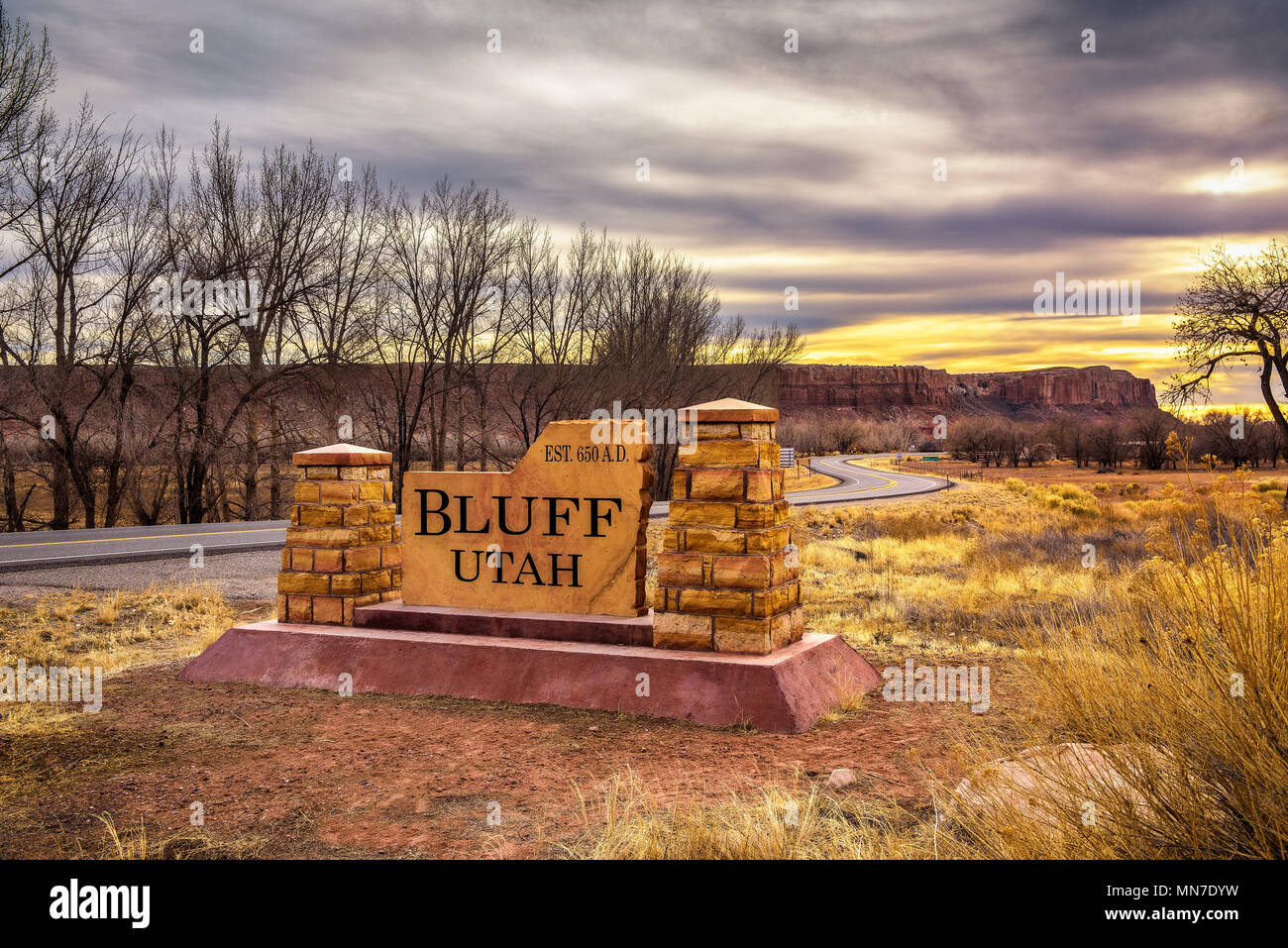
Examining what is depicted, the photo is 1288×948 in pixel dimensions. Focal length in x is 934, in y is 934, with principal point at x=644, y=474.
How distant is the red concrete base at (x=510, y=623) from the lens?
23.1 feet

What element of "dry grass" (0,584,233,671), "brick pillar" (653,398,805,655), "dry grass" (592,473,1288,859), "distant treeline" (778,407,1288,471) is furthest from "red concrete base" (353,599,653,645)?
"distant treeline" (778,407,1288,471)

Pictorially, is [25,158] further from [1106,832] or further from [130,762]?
[1106,832]

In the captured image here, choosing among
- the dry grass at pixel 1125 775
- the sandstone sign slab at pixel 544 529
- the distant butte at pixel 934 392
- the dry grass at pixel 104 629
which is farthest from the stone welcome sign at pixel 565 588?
the distant butte at pixel 934 392

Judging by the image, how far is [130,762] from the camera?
5.56m

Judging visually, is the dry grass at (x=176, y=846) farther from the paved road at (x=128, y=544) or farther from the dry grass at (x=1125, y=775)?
the paved road at (x=128, y=544)

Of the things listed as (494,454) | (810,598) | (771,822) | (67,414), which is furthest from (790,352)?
(771,822)

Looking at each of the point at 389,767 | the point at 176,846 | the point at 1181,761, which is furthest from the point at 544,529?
the point at 1181,761

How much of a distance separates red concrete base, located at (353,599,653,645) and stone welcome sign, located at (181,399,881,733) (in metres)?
0.01

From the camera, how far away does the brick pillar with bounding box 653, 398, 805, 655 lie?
6.54 meters

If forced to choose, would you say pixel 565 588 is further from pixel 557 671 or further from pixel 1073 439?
pixel 1073 439

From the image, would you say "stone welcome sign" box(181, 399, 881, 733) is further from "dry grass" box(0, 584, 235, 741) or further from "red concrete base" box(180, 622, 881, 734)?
"dry grass" box(0, 584, 235, 741)

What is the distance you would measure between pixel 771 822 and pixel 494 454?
35116 mm

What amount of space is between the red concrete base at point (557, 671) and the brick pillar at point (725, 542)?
0.19 meters

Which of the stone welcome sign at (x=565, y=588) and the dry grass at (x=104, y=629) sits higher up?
the stone welcome sign at (x=565, y=588)
